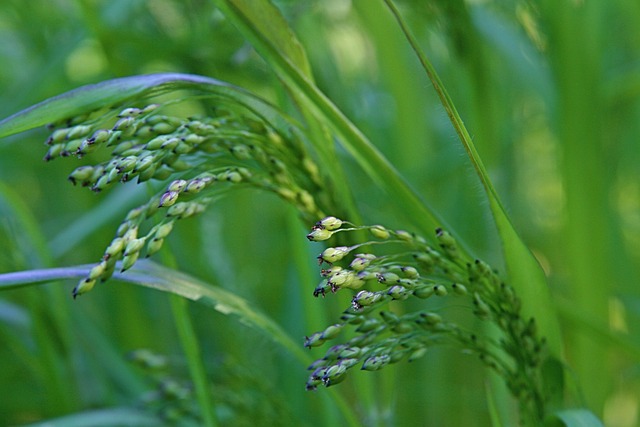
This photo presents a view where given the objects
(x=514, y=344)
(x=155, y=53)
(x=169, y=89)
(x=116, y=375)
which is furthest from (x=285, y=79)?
(x=116, y=375)

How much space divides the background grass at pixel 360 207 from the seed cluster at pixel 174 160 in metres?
0.15

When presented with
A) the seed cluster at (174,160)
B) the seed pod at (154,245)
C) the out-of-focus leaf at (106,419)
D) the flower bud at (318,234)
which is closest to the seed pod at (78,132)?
the seed cluster at (174,160)

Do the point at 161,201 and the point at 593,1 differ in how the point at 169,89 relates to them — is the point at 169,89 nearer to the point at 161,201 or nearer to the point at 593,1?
the point at 161,201

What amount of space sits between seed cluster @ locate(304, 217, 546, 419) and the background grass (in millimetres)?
115

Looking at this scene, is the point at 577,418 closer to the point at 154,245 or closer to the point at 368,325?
the point at 368,325

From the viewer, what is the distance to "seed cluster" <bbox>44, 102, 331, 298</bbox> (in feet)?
1.90

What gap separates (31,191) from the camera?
2182 mm

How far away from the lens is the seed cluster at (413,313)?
0.56 metres

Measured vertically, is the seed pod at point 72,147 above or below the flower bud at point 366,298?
above

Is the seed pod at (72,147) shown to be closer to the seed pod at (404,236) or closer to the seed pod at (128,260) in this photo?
the seed pod at (128,260)

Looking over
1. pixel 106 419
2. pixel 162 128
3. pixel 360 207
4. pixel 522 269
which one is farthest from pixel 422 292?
pixel 360 207

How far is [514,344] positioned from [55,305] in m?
0.66

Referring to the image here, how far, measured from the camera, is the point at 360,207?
3.91 feet

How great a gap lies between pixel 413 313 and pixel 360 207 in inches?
22.1
